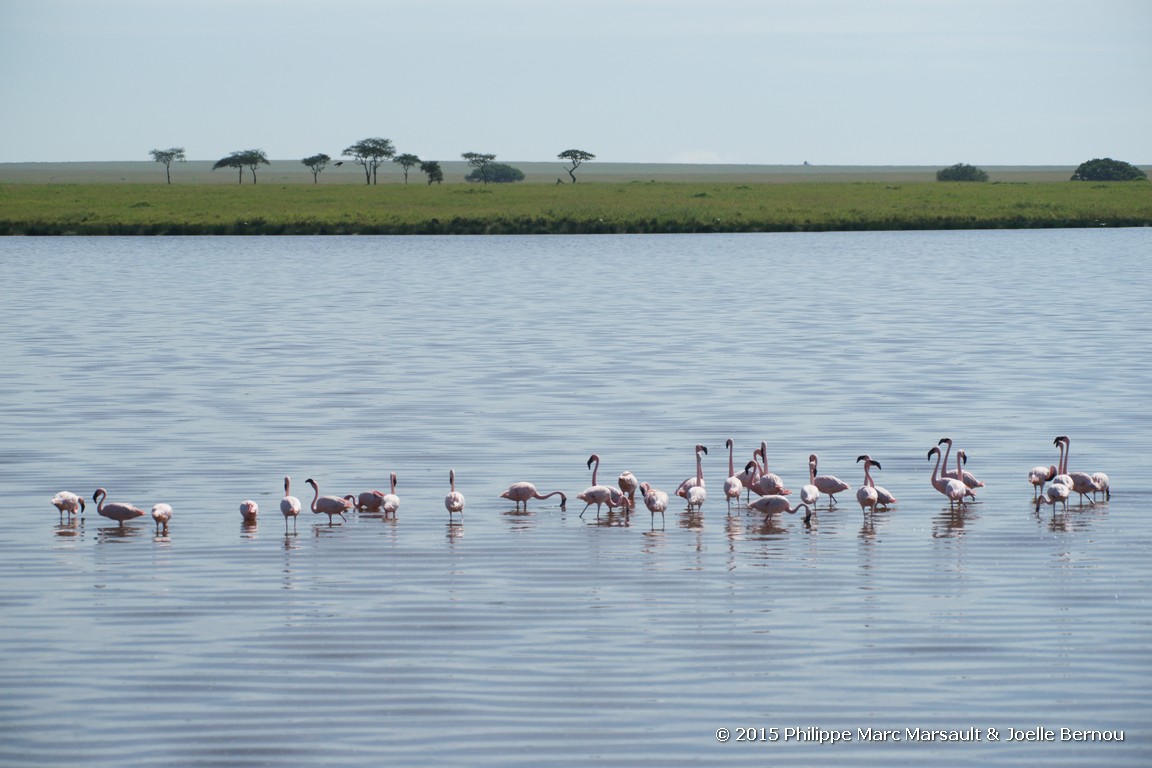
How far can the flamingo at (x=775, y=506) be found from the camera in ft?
52.6

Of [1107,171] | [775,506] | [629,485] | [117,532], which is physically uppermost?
[1107,171]

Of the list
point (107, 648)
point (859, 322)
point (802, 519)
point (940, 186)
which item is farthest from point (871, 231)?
point (107, 648)

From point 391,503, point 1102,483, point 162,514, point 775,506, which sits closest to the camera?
point 162,514

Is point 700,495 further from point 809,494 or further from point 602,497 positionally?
point 809,494

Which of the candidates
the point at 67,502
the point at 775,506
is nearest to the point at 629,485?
the point at 775,506

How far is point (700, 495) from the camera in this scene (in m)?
16.5

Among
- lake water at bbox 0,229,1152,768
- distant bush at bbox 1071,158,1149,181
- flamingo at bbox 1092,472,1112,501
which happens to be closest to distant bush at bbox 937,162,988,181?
distant bush at bbox 1071,158,1149,181

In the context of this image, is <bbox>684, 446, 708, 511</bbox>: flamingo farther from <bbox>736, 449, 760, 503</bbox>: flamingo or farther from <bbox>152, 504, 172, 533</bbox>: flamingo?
<bbox>152, 504, 172, 533</bbox>: flamingo

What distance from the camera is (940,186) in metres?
131

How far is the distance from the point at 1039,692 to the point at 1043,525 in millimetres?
5633

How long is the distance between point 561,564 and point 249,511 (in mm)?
3336

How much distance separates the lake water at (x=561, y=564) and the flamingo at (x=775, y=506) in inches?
5.6

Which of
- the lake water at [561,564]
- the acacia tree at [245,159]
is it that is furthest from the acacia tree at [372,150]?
the lake water at [561,564]

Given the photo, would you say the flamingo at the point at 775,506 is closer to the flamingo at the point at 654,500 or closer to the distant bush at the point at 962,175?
the flamingo at the point at 654,500
